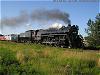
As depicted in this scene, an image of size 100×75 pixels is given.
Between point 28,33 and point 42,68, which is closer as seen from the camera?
point 42,68

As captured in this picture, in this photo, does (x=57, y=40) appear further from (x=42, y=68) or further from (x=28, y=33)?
(x=42, y=68)

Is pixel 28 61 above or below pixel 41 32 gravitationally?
below

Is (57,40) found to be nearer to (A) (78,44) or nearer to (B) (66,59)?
(A) (78,44)

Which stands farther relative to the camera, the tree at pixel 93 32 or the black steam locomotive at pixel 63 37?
the tree at pixel 93 32

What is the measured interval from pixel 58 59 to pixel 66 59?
53cm

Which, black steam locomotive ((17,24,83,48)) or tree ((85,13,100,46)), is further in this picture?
tree ((85,13,100,46))

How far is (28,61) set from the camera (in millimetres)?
16344

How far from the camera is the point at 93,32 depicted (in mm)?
75188

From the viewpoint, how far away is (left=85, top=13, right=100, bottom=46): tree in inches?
2781

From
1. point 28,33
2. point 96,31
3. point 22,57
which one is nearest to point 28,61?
point 22,57

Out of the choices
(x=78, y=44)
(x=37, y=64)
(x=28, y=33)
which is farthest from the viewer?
(x=28, y=33)

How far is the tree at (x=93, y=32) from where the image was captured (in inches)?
2781

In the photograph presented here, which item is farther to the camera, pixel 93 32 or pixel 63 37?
pixel 93 32

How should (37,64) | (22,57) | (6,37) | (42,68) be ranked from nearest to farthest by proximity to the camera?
(42,68) < (37,64) < (22,57) < (6,37)
